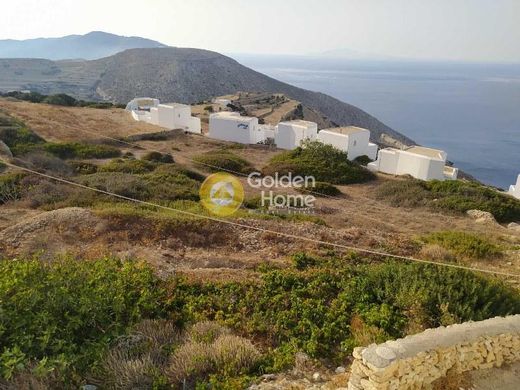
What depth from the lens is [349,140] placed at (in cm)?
2888

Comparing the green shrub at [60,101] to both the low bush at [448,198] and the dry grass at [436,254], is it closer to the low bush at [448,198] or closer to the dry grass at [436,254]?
the low bush at [448,198]

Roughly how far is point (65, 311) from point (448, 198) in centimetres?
1761

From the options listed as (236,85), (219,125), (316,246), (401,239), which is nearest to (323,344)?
(316,246)

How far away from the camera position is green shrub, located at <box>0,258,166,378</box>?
465cm

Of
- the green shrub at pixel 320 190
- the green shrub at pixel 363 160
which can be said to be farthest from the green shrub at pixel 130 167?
the green shrub at pixel 363 160

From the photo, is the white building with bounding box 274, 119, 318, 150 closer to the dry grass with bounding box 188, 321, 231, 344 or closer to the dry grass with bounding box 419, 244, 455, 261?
the dry grass with bounding box 419, 244, 455, 261

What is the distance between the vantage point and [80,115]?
37.1m

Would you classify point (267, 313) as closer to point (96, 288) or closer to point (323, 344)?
point (323, 344)

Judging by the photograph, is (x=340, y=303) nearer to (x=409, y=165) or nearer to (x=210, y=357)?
(x=210, y=357)

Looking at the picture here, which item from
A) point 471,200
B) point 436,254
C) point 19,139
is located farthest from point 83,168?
point 471,200

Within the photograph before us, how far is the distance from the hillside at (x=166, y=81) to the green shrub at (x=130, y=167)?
59583mm

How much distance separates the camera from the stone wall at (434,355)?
4016 mm

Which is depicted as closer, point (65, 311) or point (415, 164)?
point (65, 311)

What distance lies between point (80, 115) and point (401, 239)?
110 feet
